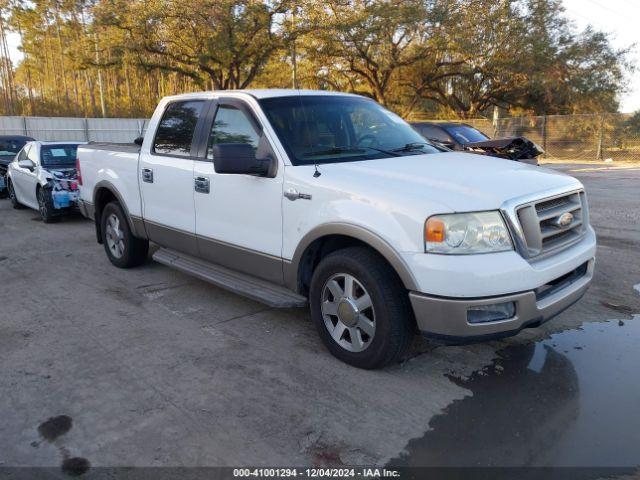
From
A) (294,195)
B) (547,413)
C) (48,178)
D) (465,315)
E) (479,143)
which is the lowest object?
(547,413)

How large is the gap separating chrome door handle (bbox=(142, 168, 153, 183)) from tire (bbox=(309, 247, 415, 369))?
2.39 metres

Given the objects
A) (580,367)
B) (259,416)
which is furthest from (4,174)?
(580,367)

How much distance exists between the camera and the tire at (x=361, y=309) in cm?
334

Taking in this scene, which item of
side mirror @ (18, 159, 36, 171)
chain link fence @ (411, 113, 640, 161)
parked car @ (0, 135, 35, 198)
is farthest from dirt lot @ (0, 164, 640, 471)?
chain link fence @ (411, 113, 640, 161)

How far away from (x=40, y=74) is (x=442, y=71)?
24.0 metres

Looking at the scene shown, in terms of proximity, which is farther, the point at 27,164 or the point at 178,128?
the point at 27,164

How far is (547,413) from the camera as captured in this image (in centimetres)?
312

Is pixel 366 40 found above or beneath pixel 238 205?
above

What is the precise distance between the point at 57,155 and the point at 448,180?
27.9 feet

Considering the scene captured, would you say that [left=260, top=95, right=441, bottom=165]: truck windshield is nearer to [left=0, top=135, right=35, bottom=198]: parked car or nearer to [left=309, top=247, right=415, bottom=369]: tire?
[left=309, top=247, right=415, bottom=369]: tire

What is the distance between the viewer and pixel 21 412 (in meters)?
3.17

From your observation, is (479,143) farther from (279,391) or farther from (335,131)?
(279,391)

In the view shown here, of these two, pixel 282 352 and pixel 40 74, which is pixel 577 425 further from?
pixel 40 74

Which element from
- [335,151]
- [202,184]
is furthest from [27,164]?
[335,151]
